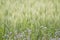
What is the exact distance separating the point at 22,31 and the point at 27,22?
146mm

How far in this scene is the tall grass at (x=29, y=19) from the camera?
2.86m

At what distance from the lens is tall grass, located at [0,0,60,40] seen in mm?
2859

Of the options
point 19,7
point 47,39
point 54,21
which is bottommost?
point 47,39

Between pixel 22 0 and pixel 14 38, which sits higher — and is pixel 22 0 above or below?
above

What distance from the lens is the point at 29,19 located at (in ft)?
9.63

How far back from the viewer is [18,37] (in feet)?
9.32

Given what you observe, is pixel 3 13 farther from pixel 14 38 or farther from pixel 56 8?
pixel 56 8

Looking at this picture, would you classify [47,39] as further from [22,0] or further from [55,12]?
[22,0]

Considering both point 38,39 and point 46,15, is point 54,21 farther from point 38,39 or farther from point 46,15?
point 38,39

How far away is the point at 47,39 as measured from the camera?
2.87 meters

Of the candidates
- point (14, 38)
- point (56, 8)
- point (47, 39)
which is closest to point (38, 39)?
point (47, 39)

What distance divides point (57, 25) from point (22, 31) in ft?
1.58

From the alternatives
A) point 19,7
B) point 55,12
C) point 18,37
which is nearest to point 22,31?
point 18,37

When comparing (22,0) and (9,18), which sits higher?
(22,0)
